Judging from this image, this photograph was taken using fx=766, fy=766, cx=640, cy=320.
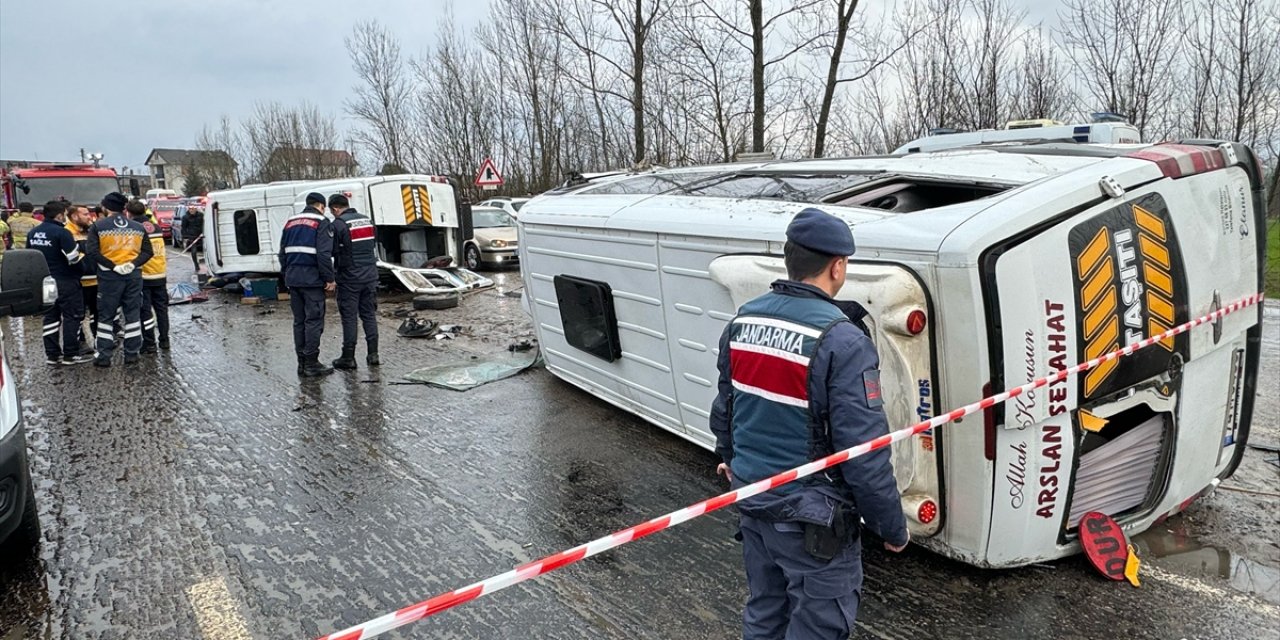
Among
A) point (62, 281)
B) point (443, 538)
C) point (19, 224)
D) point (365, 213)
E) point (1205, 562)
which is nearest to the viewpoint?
point (1205, 562)

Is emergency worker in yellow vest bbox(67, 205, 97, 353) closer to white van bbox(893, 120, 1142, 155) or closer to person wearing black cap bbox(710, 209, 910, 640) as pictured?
white van bbox(893, 120, 1142, 155)

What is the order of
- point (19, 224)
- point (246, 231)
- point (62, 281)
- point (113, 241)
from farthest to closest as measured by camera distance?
point (19, 224), point (246, 231), point (62, 281), point (113, 241)

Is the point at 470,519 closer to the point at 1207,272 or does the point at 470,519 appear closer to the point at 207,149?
the point at 1207,272

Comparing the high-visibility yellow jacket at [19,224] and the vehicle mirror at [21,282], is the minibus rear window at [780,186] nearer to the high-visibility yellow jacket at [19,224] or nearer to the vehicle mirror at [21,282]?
the vehicle mirror at [21,282]

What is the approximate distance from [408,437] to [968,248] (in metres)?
4.36

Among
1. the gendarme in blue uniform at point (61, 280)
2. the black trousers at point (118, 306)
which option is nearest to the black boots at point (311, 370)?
the black trousers at point (118, 306)

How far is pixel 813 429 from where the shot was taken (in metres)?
2.31

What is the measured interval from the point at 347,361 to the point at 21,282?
442cm

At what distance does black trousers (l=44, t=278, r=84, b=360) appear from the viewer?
28.7 ft

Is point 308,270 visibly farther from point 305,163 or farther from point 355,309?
point 305,163

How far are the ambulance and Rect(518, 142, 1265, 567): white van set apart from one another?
9556 millimetres

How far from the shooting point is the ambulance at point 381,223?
13.1 meters

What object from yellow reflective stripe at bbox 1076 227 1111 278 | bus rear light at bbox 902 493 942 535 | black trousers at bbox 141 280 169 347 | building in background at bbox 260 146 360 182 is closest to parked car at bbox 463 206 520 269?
black trousers at bbox 141 280 169 347

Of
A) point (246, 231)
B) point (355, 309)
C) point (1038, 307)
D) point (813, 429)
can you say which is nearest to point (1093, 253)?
point (1038, 307)
